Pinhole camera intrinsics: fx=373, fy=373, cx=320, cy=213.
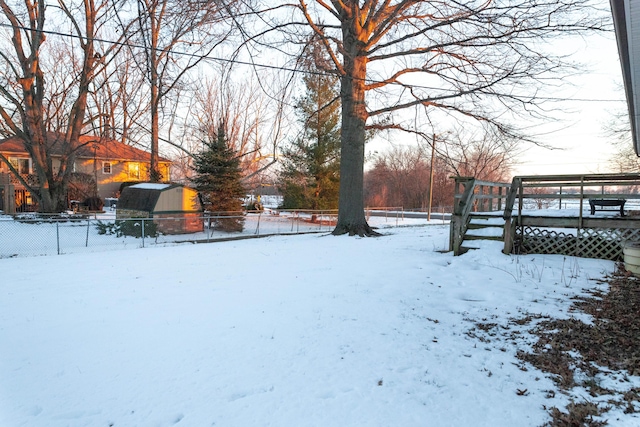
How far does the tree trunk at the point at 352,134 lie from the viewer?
11.8m

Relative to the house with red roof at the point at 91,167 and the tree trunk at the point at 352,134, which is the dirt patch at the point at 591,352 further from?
the house with red roof at the point at 91,167

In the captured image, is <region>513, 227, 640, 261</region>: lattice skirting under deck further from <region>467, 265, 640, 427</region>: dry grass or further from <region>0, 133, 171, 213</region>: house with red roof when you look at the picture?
<region>0, 133, 171, 213</region>: house with red roof

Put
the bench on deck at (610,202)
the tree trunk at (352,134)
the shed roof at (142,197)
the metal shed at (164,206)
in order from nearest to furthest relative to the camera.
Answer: the bench on deck at (610,202)
the tree trunk at (352,134)
the metal shed at (164,206)
the shed roof at (142,197)

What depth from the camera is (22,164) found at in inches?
1122

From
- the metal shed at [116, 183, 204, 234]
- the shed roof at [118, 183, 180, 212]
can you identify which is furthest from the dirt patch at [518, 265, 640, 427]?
the shed roof at [118, 183, 180, 212]

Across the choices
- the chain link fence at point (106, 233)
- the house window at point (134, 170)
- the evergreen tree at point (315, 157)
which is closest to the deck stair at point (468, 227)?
the chain link fence at point (106, 233)

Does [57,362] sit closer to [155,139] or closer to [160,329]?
[160,329]

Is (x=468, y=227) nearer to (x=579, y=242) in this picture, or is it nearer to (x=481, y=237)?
(x=481, y=237)

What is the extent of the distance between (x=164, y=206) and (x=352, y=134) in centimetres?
847

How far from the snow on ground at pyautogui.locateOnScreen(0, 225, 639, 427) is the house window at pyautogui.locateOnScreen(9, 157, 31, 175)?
27.3 m

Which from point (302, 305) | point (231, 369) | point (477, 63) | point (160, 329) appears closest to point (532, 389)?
point (231, 369)

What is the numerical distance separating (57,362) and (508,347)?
403 centimetres

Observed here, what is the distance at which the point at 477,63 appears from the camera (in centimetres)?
1160

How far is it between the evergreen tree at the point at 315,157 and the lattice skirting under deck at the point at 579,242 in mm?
17821
